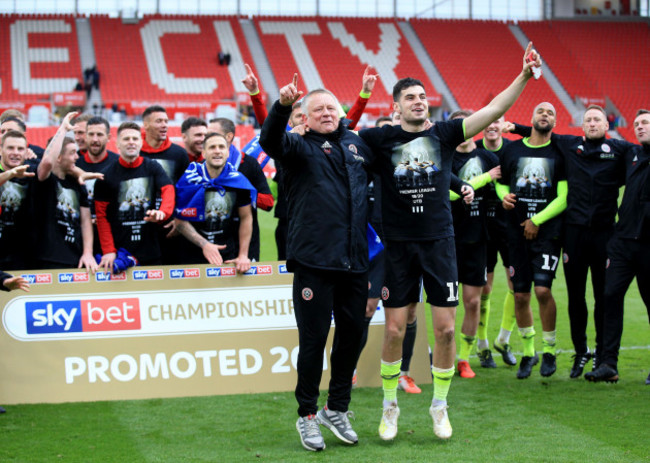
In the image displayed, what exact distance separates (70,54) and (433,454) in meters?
39.3

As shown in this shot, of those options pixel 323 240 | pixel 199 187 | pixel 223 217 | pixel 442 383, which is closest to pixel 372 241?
pixel 323 240

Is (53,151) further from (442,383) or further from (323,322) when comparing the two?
(442,383)

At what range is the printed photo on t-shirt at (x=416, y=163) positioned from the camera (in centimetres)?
518

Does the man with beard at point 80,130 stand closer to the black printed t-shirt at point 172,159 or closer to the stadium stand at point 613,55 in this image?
the black printed t-shirt at point 172,159

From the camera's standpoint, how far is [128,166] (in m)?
6.66

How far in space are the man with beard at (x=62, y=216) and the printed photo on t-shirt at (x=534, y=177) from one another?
3.74 m

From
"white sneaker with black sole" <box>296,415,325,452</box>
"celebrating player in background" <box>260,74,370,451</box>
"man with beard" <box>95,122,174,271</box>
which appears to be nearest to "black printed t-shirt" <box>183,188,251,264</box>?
"man with beard" <box>95,122,174,271</box>

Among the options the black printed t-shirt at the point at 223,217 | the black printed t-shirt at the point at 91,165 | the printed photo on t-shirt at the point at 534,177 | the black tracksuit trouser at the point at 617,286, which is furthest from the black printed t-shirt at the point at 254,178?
the black tracksuit trouser at the point at 617,286

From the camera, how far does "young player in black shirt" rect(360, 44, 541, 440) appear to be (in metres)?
5.18

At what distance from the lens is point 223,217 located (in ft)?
22.1

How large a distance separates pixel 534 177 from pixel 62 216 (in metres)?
4.07

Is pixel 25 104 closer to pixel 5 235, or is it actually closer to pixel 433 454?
pixel 5 235

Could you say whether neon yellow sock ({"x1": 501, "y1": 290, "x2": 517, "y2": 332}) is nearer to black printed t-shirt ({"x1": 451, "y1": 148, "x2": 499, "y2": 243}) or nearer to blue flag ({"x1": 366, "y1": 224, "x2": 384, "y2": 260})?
black printed t-shirt ({"x1": 451, "y1": 148, "x2": 499, "y2": 243})

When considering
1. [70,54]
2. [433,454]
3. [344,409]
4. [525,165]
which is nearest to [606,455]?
[433,454]
